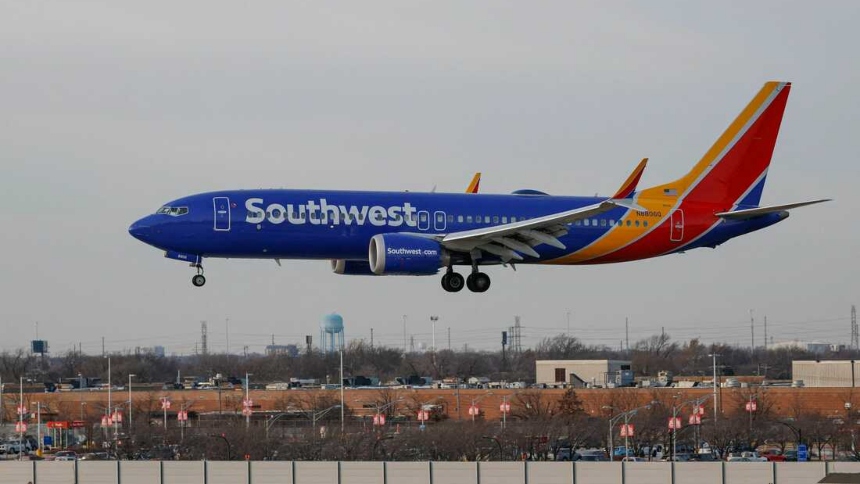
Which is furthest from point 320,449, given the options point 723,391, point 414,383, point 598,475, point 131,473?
point 414,383

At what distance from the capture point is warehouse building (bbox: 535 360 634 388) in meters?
173

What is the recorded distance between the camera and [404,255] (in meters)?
68.6

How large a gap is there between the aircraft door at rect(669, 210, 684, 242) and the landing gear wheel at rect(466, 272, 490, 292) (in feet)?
34.7

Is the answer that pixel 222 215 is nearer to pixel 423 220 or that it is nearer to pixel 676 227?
pixel 423 220

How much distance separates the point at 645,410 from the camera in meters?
137

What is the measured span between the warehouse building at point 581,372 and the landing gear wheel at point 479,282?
3868 inches

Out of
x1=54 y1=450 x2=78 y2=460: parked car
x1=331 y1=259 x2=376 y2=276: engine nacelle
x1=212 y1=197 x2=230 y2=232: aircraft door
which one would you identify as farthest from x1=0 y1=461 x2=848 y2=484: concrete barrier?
x1=54 y1=450 x2=78 y2=460: parked car

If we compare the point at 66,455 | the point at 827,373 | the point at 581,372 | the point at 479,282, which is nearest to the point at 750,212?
the point at 479,282

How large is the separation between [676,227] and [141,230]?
27.6 m

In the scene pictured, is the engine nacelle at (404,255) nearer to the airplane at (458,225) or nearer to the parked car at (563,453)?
the airplane at (458,225)

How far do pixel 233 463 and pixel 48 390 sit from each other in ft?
385

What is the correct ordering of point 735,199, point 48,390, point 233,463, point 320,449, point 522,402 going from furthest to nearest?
point 48,390
point 522,402
point 320,449
point 735,199
point 233,463

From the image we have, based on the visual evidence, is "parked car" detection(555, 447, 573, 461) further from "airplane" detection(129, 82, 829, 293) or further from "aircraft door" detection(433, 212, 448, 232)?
"aircraft door" detection(433, 212, 448, 232)

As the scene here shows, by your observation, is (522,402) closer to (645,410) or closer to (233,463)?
(645,410)
